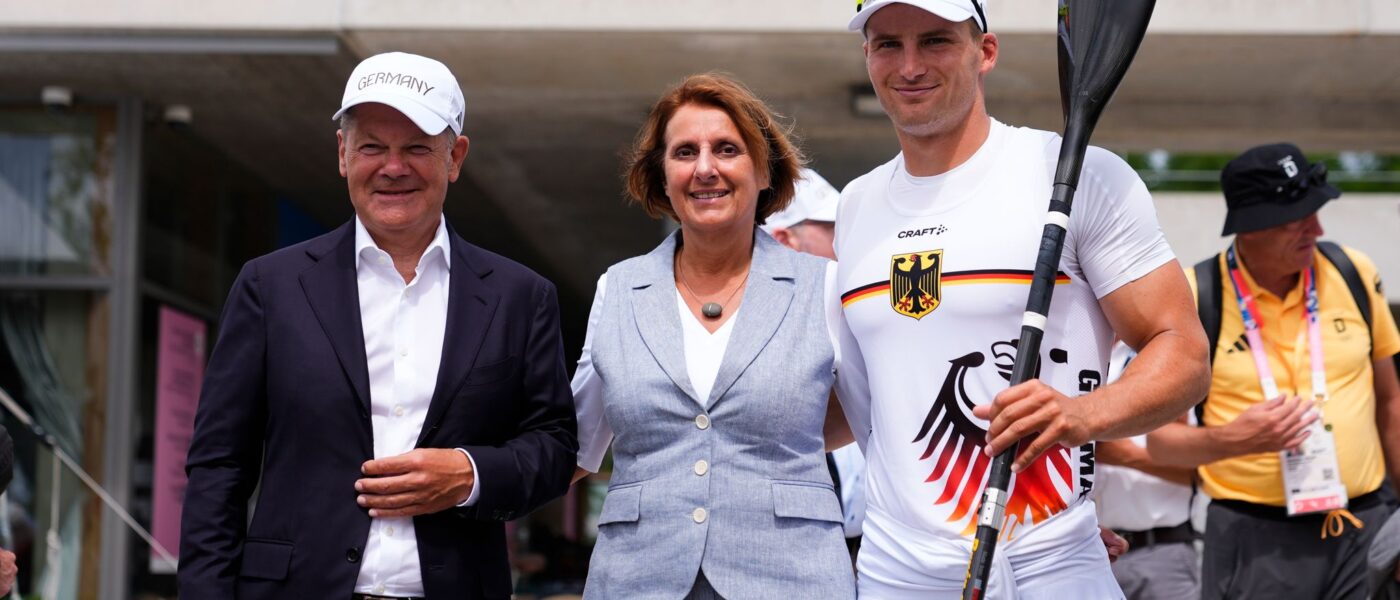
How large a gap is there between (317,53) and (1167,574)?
5.81 m

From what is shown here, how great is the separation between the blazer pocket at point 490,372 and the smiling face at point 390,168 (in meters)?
0.34

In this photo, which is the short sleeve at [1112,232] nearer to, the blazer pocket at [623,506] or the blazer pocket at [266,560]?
the blazer pocket at [623,506]

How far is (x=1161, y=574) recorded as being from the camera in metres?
5.66

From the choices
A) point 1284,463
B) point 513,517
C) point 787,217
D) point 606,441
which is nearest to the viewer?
point 513,517

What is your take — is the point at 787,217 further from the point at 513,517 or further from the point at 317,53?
the point at 317,53

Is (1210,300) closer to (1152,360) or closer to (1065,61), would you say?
(1065,61)

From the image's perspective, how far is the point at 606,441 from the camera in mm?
3748

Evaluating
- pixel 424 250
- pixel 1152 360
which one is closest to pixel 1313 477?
pixel 1152 360

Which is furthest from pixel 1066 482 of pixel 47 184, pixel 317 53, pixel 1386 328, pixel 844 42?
pixel 47 184

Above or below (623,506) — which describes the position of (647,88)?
above

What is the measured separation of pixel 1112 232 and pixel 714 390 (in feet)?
3.06

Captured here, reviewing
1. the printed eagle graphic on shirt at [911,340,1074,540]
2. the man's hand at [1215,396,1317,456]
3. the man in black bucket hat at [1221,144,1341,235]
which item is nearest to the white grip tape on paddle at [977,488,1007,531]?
the printed eagle graphic on shirt at [911,340,1074,540]

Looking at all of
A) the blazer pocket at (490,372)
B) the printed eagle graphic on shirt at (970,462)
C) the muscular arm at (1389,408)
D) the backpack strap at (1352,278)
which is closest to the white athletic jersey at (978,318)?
the printed eagle graphic on shirt at (970,462)

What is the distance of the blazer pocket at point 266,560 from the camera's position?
3.07 meters
